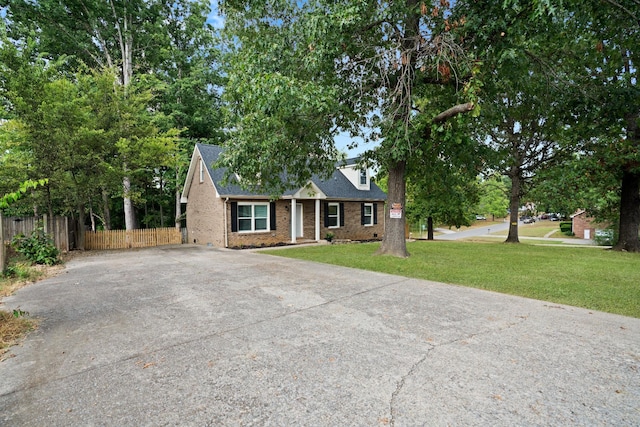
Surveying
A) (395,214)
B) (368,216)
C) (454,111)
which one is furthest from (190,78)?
(454,111)

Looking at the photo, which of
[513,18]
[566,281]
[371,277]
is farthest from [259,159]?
[566,281]

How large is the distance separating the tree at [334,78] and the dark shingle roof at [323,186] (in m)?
4.82

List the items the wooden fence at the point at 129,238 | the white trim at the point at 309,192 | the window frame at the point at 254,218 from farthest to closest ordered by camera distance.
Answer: the white trim at the point at 309,192, the window frame at the point at 254,218, the wooden fence at the point at 129,238

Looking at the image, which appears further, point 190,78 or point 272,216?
point 190,78

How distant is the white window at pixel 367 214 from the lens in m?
20.8

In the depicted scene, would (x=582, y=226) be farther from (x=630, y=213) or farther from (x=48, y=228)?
(x=48, y=228)

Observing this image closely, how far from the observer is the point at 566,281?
7070 millimetres

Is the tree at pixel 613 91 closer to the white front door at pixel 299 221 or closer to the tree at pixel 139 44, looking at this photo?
the white front door at pixel 299 221

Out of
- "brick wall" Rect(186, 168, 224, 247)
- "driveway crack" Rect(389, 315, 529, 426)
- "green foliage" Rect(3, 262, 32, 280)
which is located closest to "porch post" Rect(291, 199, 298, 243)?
"brick wall" Rect(186, 168, 224, 247)

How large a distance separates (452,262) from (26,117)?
14659 mm

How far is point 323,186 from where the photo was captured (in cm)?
1914

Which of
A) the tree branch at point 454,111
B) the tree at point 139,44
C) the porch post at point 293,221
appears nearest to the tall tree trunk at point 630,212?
the tree branch at point 454,111

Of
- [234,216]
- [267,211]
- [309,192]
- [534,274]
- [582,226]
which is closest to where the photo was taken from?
[534,274]

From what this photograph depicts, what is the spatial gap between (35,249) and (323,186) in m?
13.1
